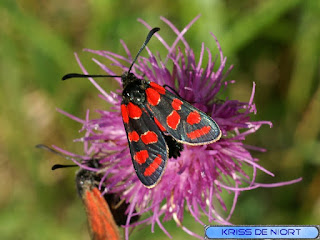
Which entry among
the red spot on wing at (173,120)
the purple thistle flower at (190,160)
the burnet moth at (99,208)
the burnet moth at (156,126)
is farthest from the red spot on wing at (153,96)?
the burnet moth at (99,208)

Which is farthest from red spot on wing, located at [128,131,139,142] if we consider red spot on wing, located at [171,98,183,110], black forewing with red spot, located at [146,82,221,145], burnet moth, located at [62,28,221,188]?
red spot on wing, located at [171,98,183,110]

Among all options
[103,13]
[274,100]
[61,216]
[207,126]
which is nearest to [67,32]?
[103,13]

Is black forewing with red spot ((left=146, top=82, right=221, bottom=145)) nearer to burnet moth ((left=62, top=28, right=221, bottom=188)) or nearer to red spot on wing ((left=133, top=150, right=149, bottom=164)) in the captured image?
burnet moth ((left=62, top=28, right=221, bottom=188))

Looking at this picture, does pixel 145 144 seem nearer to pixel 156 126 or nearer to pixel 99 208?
pixel 156 126

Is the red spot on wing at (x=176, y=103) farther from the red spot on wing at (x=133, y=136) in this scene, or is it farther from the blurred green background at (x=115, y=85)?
the blurred green background at (x=115, y=85)

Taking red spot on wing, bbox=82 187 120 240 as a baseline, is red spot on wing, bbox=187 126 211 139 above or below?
above
